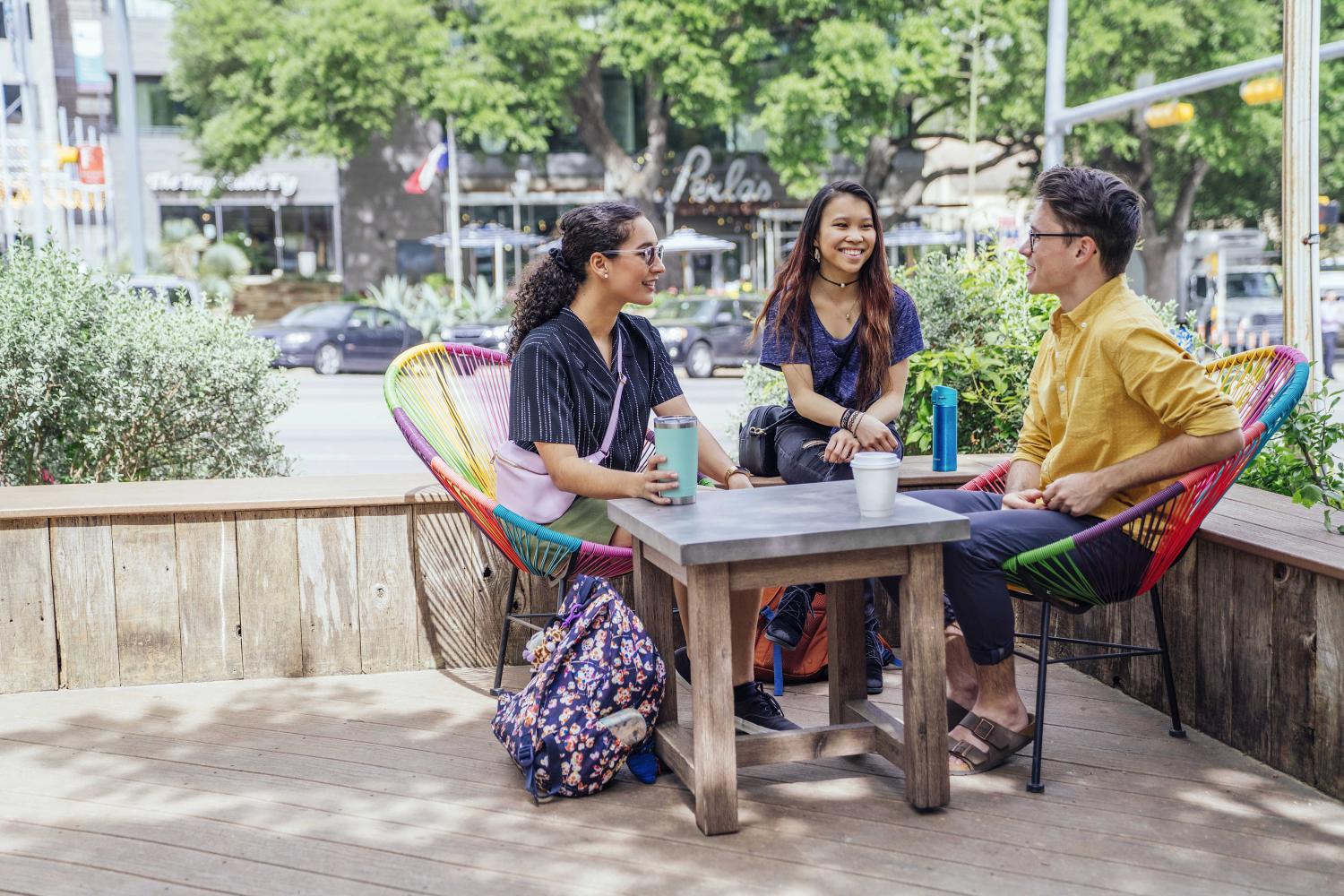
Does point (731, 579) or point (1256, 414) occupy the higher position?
point (1256, 414)

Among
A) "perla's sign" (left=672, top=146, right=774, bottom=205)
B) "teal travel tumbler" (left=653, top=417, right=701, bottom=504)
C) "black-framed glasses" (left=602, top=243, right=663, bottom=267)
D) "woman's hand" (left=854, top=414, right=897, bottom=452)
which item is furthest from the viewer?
"perla's sign" (left=672, top=146, right=774, bottom=205)

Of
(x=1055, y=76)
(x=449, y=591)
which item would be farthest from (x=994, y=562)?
(x=1055, y=76)

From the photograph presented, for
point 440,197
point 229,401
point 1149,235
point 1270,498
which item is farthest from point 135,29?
point 1270,498

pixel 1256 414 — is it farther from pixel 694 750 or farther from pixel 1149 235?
pixel 1149 235

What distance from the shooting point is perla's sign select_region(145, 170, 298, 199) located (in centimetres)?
3256

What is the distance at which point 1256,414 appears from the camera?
10.7 ft

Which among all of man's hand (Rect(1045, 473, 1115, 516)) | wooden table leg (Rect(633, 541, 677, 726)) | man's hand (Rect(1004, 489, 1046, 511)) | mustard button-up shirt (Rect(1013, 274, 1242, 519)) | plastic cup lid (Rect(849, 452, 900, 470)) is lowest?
wooden table leg (Rect(633, 541, 677, 726))

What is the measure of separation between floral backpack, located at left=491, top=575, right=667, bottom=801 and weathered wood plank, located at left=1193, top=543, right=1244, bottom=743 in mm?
1447

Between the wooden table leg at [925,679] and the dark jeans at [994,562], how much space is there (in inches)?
9.3

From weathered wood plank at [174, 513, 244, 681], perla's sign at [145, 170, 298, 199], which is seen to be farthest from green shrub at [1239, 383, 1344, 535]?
perla's sign at [145, 170, 298, 199]

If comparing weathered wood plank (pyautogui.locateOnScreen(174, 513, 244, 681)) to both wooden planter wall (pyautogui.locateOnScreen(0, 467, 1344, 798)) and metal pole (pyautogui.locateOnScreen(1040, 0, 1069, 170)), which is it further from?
metal pole (pyautogui.locateOnScreen(1040, 0, 1069, 170))

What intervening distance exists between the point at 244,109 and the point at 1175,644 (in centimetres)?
2359

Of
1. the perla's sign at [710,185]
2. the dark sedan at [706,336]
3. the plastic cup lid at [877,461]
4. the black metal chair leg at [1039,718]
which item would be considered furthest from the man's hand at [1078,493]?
the perla's sign at [710,185]

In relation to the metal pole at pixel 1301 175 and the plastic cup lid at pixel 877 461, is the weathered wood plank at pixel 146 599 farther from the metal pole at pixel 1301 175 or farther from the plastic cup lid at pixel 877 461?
the metal pole at pixel 1301 175
